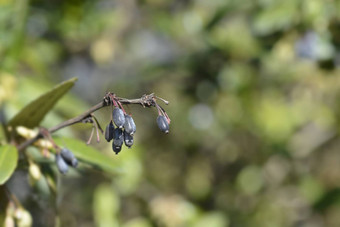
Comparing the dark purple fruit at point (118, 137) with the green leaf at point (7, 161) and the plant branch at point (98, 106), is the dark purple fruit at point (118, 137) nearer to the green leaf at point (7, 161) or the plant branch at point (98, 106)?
the plant branch at point (98, 106)

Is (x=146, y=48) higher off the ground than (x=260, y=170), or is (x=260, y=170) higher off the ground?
(x=146, y=48)

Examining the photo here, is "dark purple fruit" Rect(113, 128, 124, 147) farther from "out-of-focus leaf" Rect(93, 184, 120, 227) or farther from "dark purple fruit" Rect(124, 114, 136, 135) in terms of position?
"out-of-focus leaf" Rect(93, 184, 120, 227)

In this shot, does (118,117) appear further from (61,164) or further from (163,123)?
(61,164)

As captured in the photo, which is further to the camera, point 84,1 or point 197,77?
point 197,77

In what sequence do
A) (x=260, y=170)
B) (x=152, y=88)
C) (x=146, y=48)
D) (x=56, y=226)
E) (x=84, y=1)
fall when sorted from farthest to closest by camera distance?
(x=146, y=48), (x=152, y=88), (x=260, y=170), (x=84, y=1), (x=56, y=226)

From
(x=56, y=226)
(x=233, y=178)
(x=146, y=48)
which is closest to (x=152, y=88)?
(x=146, y=48)

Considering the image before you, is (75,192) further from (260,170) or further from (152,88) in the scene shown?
(260,170)
